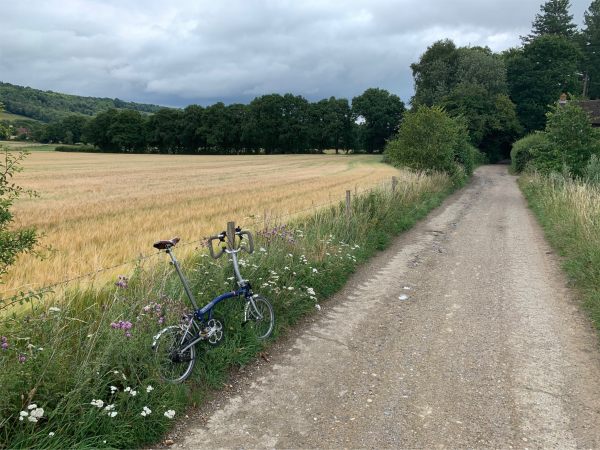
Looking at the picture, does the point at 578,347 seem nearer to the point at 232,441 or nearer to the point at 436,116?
the point at 232,441

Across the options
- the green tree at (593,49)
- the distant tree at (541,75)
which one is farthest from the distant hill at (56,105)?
the green tree at (593,49)

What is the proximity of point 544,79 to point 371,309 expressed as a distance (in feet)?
223

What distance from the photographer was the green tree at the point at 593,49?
77.2 meters

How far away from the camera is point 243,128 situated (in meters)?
91.6

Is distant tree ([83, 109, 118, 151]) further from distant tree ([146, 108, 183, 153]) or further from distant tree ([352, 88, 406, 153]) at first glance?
distant tree ([352, 88, 406, 153])

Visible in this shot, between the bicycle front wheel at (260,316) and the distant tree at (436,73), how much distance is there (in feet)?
175

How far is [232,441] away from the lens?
3715 millimetres

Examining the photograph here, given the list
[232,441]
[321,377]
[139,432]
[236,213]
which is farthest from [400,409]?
[236,213]

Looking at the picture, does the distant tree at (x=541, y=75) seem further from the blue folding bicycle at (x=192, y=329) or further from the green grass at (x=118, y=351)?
the blue folding bicycle at (x=192, y=329)

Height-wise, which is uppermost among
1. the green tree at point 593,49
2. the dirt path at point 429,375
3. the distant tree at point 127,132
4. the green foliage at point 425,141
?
the green tree at point 593,49

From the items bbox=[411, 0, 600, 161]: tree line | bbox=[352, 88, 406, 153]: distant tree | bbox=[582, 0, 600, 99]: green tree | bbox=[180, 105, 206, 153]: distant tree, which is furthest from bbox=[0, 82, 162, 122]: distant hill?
bbox=[582, 0, 600, 99]: green tree

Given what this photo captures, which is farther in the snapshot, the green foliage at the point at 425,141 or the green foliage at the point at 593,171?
the green foliage at the point at 425,141

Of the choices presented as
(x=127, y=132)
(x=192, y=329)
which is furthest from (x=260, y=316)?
(x=127, y=132)

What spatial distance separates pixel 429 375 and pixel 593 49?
94.3 m
